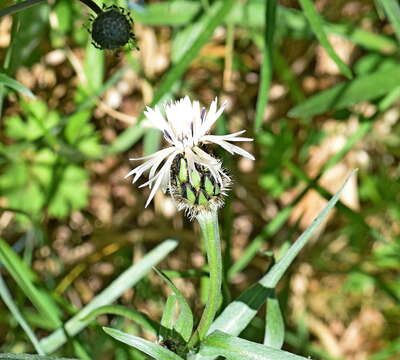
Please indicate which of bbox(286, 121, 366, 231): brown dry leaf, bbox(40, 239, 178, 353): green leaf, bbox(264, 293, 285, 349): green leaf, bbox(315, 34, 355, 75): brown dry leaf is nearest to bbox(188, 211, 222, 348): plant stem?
bbox(264, 293, 285, 349): green leaf

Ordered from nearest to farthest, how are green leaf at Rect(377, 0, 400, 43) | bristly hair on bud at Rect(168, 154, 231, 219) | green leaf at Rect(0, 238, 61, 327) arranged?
bristly hair on bud at Rect(168, 154, 231, 219) → green leaf at Rect(0, 238, 61, 327) → green leaf at Rect(377, 0, 400, 43)

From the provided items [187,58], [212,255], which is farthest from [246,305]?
[187,58]

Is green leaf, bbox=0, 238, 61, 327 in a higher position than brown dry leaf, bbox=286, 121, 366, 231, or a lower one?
lower

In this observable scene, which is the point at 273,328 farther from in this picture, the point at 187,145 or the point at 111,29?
the point at 111,29

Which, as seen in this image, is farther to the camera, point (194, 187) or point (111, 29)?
point (111, 29)

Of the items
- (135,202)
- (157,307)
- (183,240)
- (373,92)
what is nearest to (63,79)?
(135,202)

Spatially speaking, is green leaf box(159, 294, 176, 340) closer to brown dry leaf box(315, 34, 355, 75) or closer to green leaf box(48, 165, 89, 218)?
green leaf box(48, 165, 89, 218)

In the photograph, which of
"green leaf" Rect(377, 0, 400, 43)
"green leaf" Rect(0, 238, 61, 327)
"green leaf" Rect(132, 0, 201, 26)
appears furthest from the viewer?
"green leaf" Rect(132, 0, 201, 26)

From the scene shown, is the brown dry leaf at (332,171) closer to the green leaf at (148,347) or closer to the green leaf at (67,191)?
the green leaf at (67,191)
